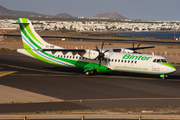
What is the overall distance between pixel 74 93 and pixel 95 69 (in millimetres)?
10243

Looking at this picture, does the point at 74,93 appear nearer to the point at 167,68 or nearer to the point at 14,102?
the point at 14,102

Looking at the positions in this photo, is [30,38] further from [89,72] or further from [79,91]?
[79,91]

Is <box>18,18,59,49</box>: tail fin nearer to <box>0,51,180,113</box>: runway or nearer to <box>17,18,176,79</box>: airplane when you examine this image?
<box>17,18,176,79</box>: airplane

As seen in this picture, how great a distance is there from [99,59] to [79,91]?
8963 millimetres

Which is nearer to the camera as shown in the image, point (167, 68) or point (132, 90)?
point (132, 90)

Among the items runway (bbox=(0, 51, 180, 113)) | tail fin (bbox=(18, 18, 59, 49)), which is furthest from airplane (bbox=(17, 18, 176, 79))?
runway (bbox=(0, 51, 180, 113))

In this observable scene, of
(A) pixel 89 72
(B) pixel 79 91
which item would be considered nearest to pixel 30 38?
(A) pixel 89 72

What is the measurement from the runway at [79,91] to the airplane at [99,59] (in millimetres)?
1270

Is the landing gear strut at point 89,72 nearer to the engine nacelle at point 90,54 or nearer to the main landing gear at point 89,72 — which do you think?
the main landing gear at point 89,72

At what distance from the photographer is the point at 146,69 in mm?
32312

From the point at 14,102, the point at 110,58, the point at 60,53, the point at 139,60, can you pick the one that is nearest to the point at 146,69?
the point at 139,60

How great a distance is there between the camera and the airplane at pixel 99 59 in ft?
105

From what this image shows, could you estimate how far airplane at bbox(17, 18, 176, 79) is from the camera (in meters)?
32.0

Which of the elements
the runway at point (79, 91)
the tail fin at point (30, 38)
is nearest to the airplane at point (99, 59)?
the tail fin at point (30, 38)
